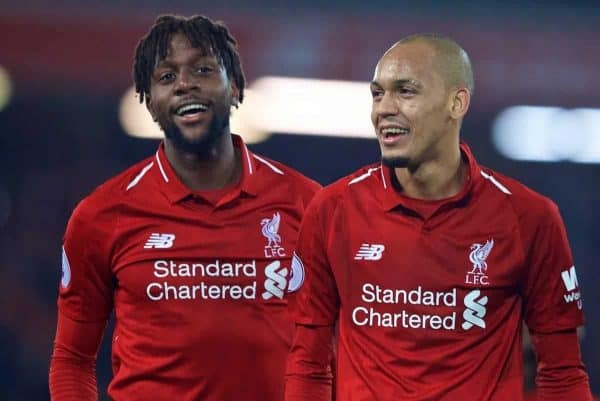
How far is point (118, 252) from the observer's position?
3410 millimetres

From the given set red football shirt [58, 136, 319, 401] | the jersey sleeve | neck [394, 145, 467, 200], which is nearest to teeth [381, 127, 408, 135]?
neck [394, 145, 467, 200]

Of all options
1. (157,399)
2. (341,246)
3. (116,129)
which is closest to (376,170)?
(341,246)

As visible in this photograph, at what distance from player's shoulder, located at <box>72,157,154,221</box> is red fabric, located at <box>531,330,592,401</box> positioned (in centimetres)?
119

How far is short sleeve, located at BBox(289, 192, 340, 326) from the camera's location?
10.4 feet

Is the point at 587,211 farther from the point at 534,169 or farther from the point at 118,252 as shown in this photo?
the point at 118,252

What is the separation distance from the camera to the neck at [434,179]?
3180 mm

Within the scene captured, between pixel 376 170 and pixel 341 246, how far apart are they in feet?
0.86

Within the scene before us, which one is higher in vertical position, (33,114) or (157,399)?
(33,114)

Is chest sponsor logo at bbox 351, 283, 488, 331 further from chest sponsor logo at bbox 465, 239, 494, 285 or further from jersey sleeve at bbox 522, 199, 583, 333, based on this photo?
jersey sleeve at bbox 522, 199, 583, 333

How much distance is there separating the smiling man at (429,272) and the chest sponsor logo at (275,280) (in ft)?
0.44

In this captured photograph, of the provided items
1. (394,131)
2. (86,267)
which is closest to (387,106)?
(394,131)

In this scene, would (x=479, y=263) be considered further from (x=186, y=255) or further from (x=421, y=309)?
(x=186, y=255)

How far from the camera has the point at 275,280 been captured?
11.0 feet

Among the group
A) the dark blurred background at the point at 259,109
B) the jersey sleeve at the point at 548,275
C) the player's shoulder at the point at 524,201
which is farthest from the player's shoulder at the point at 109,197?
the dark blurred background at the point at 259,109
